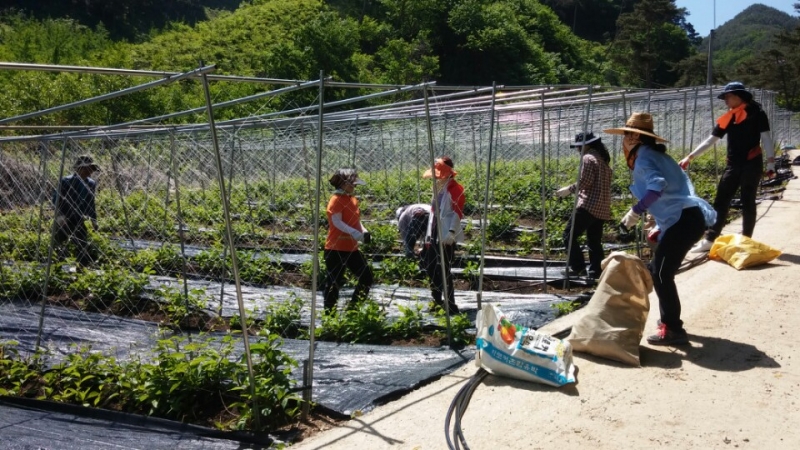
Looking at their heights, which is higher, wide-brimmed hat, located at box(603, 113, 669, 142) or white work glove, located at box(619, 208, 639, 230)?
wide-brimmed hat, located at box(603, 113, 669, 142)

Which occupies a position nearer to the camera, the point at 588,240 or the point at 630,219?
the point at 630,219

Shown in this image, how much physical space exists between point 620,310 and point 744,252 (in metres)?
2.87

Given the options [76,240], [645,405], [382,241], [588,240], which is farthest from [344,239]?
[76,240]

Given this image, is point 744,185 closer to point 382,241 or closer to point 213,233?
point 382,241

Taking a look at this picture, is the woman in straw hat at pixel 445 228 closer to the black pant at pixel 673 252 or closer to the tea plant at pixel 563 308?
the tea plant at pixel 563 308

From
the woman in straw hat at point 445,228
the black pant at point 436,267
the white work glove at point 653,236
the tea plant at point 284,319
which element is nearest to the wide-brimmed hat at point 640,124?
the white work glove at point 653,236

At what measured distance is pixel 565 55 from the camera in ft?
182

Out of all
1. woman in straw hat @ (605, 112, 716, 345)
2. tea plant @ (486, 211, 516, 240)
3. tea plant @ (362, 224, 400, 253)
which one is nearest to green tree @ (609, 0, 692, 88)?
tea plant @ (486, 211, 516, 240)

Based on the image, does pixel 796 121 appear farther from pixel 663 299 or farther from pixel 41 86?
pixel 663 299

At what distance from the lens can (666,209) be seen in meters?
4.79

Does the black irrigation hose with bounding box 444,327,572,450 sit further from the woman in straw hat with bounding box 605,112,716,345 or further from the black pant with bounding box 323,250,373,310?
the black pant with bounding box 323,250,373,310

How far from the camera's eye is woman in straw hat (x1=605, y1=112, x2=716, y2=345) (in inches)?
187

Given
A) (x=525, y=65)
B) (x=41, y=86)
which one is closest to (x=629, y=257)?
(x=41, y=86)

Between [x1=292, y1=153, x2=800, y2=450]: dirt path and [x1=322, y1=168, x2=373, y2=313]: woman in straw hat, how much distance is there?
1747 millimetres
